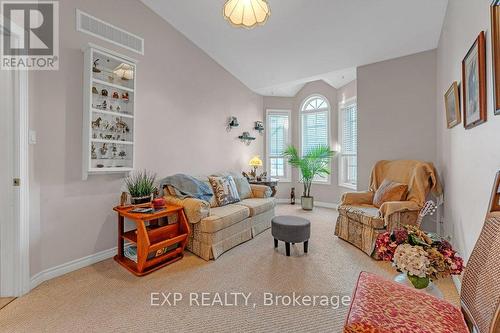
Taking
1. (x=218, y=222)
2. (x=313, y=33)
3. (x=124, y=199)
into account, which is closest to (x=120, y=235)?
(x=124, y=199)

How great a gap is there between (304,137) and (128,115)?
433 centimetres

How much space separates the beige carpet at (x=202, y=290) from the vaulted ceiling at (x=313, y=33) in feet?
9.67

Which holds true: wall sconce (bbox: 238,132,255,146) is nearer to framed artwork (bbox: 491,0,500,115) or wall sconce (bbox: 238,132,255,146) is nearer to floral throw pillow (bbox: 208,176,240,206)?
floral throw pillow (bbox: 208,176,240,206)

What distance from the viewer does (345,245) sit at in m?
3.29

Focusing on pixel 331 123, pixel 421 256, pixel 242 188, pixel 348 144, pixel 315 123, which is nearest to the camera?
pixel 421 256

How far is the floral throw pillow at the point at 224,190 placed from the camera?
361 cm

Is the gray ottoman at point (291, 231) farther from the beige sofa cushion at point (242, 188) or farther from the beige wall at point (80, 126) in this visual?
the beige wall at point (80, 126)

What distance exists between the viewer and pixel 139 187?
288 cm

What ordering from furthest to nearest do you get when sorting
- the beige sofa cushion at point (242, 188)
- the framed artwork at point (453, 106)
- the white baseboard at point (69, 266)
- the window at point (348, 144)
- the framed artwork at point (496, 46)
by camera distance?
the window at point (348, 144), the beige sofa cushion at point (242, 188), the framed artwork at point (453, 106), the white baseboard at point (69, 266), the framed artwork at point (496, 46)

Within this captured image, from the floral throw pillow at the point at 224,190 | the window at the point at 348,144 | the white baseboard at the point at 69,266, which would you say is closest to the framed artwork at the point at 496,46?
the floral throw pillow at the point at 224,190

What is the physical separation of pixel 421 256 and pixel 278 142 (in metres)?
5.01

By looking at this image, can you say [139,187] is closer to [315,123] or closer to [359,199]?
[359,199]

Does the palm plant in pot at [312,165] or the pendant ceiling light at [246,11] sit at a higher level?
the pendant ceiling light at [246,11]

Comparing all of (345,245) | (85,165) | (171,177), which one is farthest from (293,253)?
(85,165)
